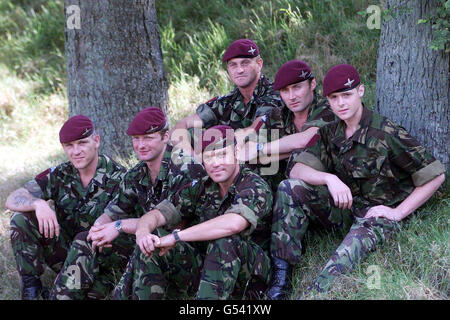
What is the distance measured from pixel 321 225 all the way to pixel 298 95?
1.03m

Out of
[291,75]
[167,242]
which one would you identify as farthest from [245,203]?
[291,75]

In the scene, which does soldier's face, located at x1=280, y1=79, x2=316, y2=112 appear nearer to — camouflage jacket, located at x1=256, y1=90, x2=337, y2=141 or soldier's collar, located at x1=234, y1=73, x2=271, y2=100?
camouflage jacket, located at x1=256, y1=90, x2=337, y2=141

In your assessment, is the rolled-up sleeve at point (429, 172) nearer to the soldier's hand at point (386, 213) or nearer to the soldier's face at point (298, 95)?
the soldier's hand at point (386, 213)

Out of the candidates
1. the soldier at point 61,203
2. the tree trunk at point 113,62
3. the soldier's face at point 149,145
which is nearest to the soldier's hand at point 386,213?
the soldier's face at point 149,145

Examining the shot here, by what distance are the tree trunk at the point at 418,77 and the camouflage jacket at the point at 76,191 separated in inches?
87.0

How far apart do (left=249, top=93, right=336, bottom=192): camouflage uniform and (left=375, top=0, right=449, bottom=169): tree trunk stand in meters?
0.58

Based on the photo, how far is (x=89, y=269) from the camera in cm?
417

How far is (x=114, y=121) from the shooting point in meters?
6.38

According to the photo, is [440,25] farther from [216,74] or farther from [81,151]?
[216,74]

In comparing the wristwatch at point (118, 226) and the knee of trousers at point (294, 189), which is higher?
the knee of trousers at point (294, 189)

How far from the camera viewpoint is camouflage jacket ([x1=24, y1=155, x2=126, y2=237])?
4.76m

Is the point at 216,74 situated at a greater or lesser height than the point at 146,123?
lesser

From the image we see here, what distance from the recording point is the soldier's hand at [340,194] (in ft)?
13.1

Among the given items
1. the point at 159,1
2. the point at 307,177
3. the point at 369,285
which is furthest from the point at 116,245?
the point at 159,1
